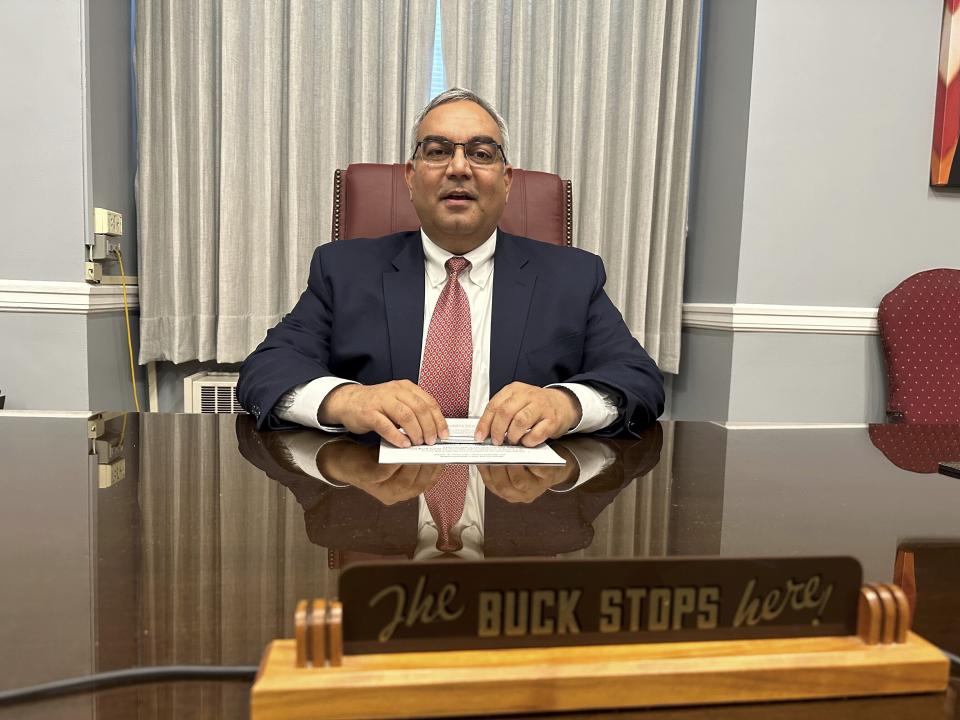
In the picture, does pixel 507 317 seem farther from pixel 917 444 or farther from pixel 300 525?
pixel 300 525

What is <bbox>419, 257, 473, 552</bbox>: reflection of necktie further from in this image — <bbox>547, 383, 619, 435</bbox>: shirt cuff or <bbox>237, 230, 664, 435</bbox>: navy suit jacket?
<bbox>547, 383, 619, 435</bbox>: shirt cuff

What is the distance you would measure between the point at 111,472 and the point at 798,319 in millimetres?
2598

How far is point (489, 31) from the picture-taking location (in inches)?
111

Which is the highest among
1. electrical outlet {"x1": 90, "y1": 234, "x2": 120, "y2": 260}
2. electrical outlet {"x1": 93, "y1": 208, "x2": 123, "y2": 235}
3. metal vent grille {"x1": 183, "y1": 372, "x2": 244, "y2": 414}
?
electrical outlet {"x1": 93, "y1": 208, "x2": 123, "y2": 235}

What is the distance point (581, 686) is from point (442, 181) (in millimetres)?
1486

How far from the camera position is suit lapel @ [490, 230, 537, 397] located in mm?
1649

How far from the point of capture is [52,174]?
2449 mm

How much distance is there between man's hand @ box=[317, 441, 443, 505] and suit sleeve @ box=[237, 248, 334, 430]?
26cm

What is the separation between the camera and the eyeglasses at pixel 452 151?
1.74 m

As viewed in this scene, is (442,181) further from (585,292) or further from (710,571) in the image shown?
(710,571)

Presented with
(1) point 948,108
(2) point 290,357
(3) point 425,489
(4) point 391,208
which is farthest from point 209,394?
(1) point 948,108

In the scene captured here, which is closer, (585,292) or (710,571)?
(710,571)

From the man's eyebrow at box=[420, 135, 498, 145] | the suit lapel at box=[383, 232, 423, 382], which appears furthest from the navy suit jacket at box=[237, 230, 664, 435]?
the man's eyebrow at box=[420, 135, 498, 145]

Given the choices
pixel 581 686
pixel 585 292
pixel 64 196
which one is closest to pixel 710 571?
pixel 581 686
